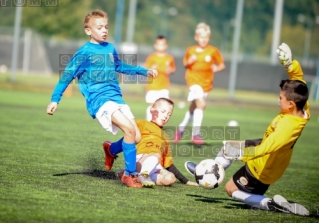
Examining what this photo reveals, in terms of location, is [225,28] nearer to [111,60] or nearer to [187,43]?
[187,43]

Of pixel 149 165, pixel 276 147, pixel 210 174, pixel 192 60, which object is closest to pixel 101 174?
pixel 149 165

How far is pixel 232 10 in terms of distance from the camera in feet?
265

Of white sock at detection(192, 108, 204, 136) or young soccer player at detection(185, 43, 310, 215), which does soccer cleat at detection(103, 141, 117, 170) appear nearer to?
young soccer player at detection(185, 43, 310, 215)

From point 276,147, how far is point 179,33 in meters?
69.0

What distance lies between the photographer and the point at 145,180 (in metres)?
7.45

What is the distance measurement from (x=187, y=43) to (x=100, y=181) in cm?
5768

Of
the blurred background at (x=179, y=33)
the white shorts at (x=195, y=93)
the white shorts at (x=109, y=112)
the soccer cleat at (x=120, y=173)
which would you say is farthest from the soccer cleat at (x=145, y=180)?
the blurred background at (x=179, y=33)

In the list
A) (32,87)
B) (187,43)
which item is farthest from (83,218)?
(187,43)

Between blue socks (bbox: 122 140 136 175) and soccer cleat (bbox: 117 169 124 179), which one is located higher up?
blue socks (bbox: 122 140 136 175)

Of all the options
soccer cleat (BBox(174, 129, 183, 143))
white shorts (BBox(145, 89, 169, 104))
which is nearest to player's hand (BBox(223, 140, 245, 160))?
soccer cleat (BBox(174, 129, 183, 143))

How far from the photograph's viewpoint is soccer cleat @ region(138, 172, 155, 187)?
24.2 ft

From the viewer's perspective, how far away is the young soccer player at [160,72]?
A: 47.9 feet

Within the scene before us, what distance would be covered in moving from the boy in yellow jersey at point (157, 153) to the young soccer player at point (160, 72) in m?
6.23

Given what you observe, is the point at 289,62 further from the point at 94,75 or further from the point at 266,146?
the point at 94,75
